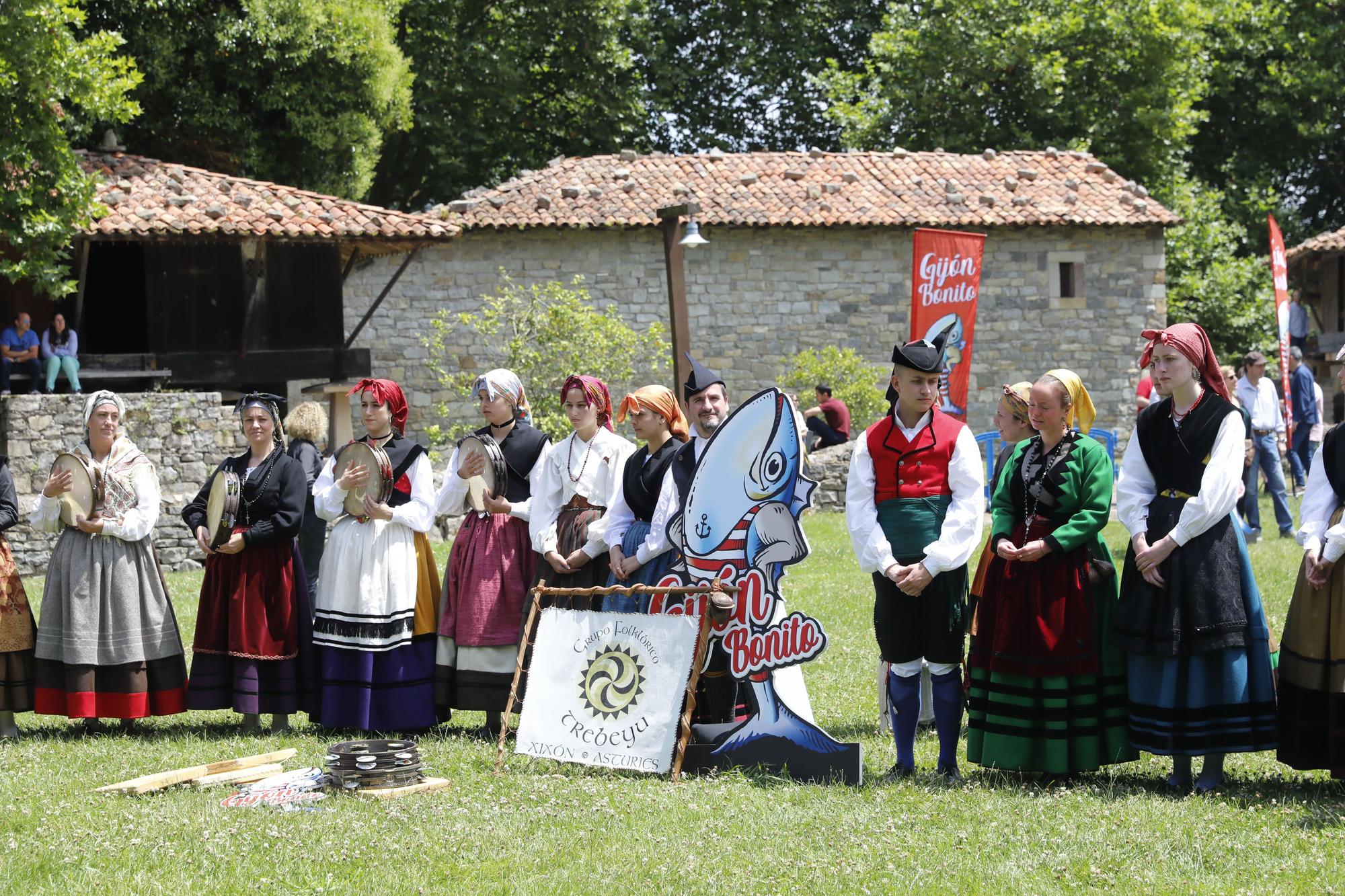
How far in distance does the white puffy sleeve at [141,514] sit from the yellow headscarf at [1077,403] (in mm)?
4218

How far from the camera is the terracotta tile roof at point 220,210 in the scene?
16953mm

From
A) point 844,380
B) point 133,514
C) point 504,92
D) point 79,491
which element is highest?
point 504,92

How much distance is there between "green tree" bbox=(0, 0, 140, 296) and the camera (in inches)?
560

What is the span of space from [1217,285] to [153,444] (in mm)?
20412

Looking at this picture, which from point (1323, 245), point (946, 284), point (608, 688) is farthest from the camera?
point (1323, 245)

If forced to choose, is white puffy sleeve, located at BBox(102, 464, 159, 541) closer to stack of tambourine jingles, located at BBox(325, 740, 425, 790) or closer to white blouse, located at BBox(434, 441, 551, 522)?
white blouse, located at BBox(434, 441, 551, 522)

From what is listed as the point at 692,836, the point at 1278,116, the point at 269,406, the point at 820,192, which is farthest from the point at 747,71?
the point at 692,836

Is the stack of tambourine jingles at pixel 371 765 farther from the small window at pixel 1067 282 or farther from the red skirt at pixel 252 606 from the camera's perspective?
the small window at pixel 1067 282

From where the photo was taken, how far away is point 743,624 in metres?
5.69

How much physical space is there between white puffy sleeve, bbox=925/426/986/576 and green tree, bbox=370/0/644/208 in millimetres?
22311

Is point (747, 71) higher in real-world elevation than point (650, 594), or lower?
higher

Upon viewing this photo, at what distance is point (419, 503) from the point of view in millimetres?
6926

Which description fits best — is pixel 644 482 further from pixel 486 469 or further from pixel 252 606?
pixel 252 606

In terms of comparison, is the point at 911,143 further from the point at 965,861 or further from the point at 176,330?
the point at 965,861
